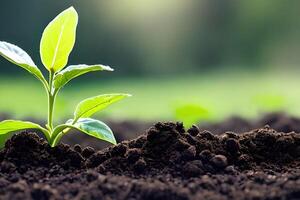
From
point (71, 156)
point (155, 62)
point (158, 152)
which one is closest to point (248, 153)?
point (158, 152)

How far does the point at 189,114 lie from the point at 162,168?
1.91m

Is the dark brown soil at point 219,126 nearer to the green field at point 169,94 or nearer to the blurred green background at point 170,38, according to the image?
the green field at point 169,94

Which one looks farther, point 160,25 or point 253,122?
point 160,25

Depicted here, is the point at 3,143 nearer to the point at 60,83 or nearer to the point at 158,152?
the point at 60,83

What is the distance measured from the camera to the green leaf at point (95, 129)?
4.70 feet

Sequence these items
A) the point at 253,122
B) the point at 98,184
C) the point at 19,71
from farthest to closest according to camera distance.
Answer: the point at 19,71, the point at 253,122, the point at 98,184

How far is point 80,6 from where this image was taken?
22.2 feet

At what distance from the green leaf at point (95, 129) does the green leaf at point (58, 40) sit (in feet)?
0.56

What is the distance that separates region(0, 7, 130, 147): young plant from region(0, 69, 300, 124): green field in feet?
6.96

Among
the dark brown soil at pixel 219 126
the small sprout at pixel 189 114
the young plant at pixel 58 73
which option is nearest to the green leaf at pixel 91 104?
the young plant at pixel 58 73

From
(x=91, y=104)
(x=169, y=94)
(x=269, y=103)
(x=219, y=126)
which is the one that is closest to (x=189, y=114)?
(x=219, y=126)

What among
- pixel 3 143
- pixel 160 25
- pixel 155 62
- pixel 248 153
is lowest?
pixel 3 143

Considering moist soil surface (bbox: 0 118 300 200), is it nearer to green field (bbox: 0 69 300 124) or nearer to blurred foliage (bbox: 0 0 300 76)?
green field (bbox: 0 69 300 124)

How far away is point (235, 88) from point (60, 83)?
4234 millimetres
